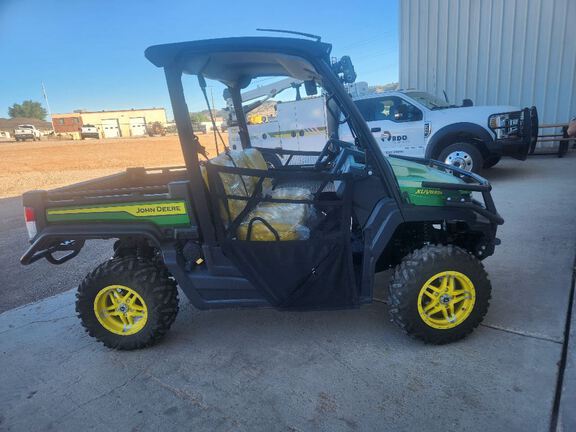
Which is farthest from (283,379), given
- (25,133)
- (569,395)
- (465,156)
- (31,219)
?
(25,133)

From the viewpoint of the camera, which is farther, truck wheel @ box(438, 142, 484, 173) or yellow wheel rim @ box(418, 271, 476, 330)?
truck wheel @ box(438, 142, 484, 173)

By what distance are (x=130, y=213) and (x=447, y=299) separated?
221 cm

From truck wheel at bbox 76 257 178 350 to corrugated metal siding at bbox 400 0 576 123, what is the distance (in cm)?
1178

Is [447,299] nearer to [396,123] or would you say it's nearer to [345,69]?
[345,69]

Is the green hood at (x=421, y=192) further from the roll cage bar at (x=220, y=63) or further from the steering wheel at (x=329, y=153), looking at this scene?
the steering wheel at (x=329, y=153)

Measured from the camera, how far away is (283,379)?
2482 millimetres

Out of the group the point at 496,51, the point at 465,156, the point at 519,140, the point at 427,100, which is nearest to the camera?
the point at 519,140

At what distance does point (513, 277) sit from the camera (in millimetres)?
3596

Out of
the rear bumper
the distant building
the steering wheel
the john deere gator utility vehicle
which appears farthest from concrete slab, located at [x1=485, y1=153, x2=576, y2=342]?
the distant building

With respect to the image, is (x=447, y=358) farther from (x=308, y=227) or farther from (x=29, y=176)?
(x=29, y=176)

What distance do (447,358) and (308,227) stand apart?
125cm

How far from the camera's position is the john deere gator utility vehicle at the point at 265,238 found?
2.61 meters

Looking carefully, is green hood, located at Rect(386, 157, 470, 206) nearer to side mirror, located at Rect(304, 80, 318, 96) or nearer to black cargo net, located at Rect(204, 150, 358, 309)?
black cargo net, located at Rect(204, 150, 358, 309)

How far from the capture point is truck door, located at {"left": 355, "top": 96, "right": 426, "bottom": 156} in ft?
27.1
